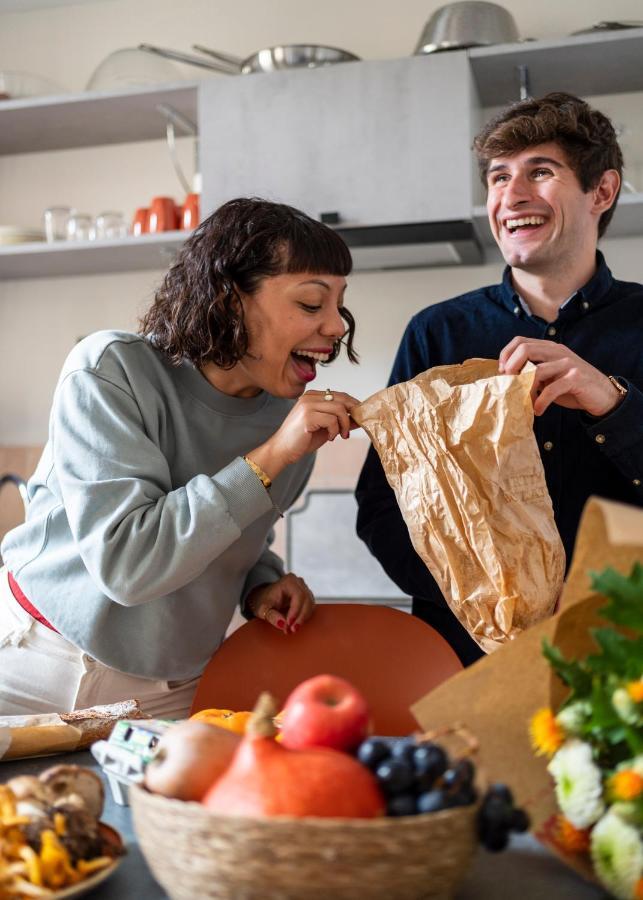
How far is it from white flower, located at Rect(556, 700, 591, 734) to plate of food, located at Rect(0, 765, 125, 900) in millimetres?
308

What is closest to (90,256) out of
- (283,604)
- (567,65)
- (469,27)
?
(469,27)

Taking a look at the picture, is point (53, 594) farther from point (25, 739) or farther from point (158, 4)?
point (158, 4)

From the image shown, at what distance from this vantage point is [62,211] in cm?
301

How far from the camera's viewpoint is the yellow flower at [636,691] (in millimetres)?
605

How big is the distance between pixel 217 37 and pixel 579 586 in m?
2.93

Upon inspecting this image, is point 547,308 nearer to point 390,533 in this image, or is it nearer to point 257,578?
point 390,533

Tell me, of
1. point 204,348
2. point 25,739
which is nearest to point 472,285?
point 204,348

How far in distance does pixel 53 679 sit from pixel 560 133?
1.16 meters

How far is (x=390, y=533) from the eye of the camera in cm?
158

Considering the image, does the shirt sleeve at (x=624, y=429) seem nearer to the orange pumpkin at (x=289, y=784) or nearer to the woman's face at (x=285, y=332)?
the woman's face at (x=285, y=332)

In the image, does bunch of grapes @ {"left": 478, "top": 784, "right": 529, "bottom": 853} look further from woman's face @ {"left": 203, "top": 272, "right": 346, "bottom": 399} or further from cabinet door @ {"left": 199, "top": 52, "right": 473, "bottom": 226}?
cabinet door @ {"left": 199, "top": 52, "right": 473, "bottom": 226}

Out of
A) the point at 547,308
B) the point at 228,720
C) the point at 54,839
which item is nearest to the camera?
the point at 54,839

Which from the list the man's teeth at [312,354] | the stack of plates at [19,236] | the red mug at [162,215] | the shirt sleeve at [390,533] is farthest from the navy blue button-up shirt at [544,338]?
the stack of plates at [19,236]

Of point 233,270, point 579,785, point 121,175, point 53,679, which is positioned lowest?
point 53,679
